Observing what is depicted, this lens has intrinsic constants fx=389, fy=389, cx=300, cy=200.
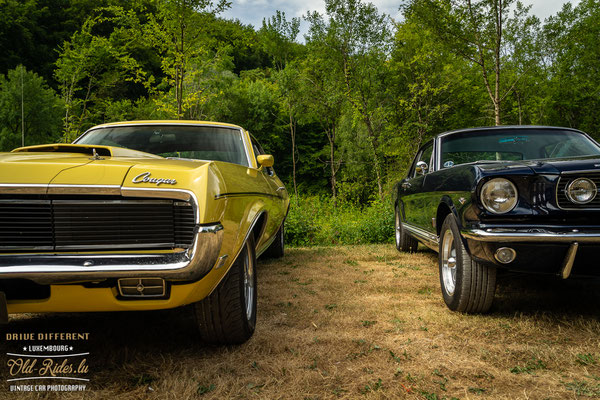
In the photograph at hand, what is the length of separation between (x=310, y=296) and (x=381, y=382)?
175cm

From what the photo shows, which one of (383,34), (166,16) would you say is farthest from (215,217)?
(383,34)

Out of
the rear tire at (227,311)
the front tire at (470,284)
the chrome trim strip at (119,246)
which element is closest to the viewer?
the chrome trim strip at (119,246)

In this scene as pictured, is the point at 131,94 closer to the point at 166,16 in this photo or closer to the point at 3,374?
the point at 166,16

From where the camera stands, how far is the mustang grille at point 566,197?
2420mm

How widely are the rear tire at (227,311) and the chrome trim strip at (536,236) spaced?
1547 millimetres

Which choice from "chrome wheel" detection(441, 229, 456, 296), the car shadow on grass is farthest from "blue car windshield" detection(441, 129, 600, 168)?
the car shadow on grass

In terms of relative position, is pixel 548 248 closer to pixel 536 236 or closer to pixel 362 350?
pixel 536 236

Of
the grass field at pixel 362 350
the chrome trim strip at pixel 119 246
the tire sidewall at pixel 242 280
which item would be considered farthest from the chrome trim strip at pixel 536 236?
the chrome trim strip at pixel 119 246

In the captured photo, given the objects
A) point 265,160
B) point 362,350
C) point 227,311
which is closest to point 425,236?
point 265,160

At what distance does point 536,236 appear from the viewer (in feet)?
7.80

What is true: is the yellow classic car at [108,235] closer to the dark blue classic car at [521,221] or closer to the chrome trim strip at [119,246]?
the chrome trim strip at [119,246]

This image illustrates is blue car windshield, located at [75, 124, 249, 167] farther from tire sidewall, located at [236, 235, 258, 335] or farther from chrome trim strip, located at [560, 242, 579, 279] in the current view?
chrome trim strip, located at [560, 242, 579, 279]

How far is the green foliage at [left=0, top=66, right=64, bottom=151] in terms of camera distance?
78.1 ft

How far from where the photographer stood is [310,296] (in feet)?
11.9
